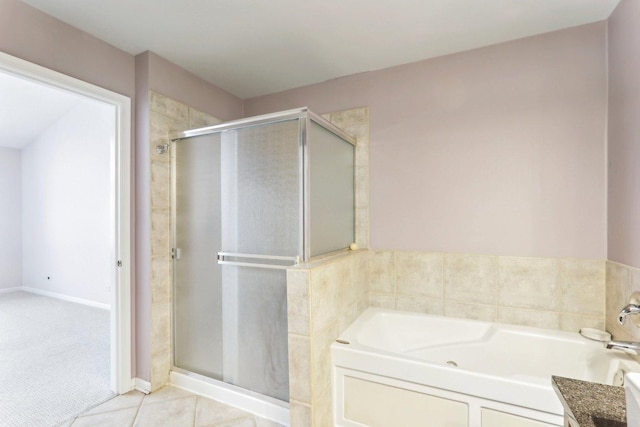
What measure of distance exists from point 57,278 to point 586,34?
21.9 ft

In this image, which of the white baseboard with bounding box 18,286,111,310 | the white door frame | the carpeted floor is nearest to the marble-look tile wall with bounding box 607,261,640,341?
the white door frame

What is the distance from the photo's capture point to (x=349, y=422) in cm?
166

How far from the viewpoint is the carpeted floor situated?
1.87m

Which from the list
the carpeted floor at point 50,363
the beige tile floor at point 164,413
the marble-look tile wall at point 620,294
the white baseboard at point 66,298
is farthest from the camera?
the white baseboard at point 66,298

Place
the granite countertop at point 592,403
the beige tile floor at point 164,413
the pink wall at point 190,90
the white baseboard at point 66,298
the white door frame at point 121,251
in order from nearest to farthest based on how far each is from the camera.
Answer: the granite countertop at point 592,403 < the beige tile floor at point 164,413 < the white door frame at point 121,251 < the pink wall at point 190,90 < the white baseboard at point 66,298

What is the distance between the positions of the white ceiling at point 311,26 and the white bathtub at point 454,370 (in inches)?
76.0

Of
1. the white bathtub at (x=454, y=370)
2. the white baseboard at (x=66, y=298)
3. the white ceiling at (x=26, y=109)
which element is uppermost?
the white ceiling at (x=26, y=109)

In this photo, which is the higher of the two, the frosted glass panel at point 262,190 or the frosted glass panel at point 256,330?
the frosted glass panel at point 262,190

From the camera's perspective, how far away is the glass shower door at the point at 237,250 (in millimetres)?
1822

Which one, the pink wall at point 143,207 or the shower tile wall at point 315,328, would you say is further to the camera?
the pink wall at point 143,207

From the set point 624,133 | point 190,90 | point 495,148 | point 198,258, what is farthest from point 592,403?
point 190,90

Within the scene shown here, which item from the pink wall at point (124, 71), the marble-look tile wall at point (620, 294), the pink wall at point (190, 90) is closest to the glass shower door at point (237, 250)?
the pink wall at point (124, 71)

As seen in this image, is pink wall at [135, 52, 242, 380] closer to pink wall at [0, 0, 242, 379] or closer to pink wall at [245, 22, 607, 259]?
pink wall at [0, 0, 242, 379]

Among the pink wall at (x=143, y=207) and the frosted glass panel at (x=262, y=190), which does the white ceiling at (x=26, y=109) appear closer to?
the pink wall at (x=143, y=207)
